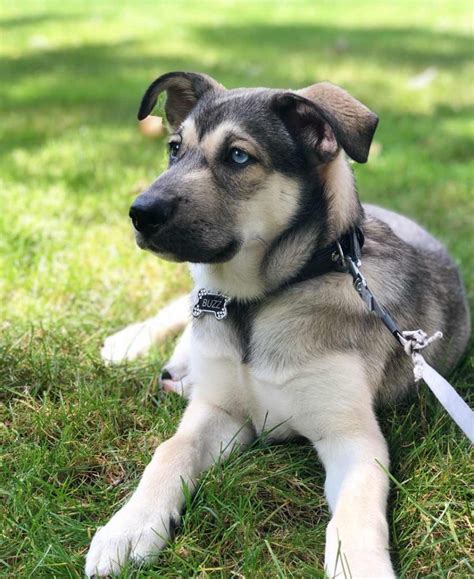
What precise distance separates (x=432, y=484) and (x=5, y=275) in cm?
320

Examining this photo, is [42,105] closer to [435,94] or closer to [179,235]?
[435,94]

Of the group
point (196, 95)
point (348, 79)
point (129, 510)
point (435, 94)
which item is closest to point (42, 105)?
point (348, 79)

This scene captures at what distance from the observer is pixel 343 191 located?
3.55 meters

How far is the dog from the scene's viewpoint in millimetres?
3189

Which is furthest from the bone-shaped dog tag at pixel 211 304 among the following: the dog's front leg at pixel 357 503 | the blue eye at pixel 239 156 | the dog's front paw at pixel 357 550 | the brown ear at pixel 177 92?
the dog's front paw at pixel 357 550

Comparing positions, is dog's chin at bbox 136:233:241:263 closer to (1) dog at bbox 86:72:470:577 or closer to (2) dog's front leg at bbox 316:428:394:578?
(1) dog at bbox 86:72:470:577

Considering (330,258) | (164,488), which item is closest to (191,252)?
(330,258)

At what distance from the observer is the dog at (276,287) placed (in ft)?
10.5

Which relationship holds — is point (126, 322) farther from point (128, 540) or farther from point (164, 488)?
point (128, 540)

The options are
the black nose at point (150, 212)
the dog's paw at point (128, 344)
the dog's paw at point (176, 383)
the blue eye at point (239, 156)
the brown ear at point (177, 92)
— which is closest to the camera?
the black nose at point (150, 212)

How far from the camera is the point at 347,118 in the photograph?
10.7 ft

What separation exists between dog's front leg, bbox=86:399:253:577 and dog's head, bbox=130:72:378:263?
75 cm

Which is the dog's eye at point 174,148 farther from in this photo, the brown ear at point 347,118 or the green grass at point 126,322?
the green grass at point 126,322

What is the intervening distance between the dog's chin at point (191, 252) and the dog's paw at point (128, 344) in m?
1.14
